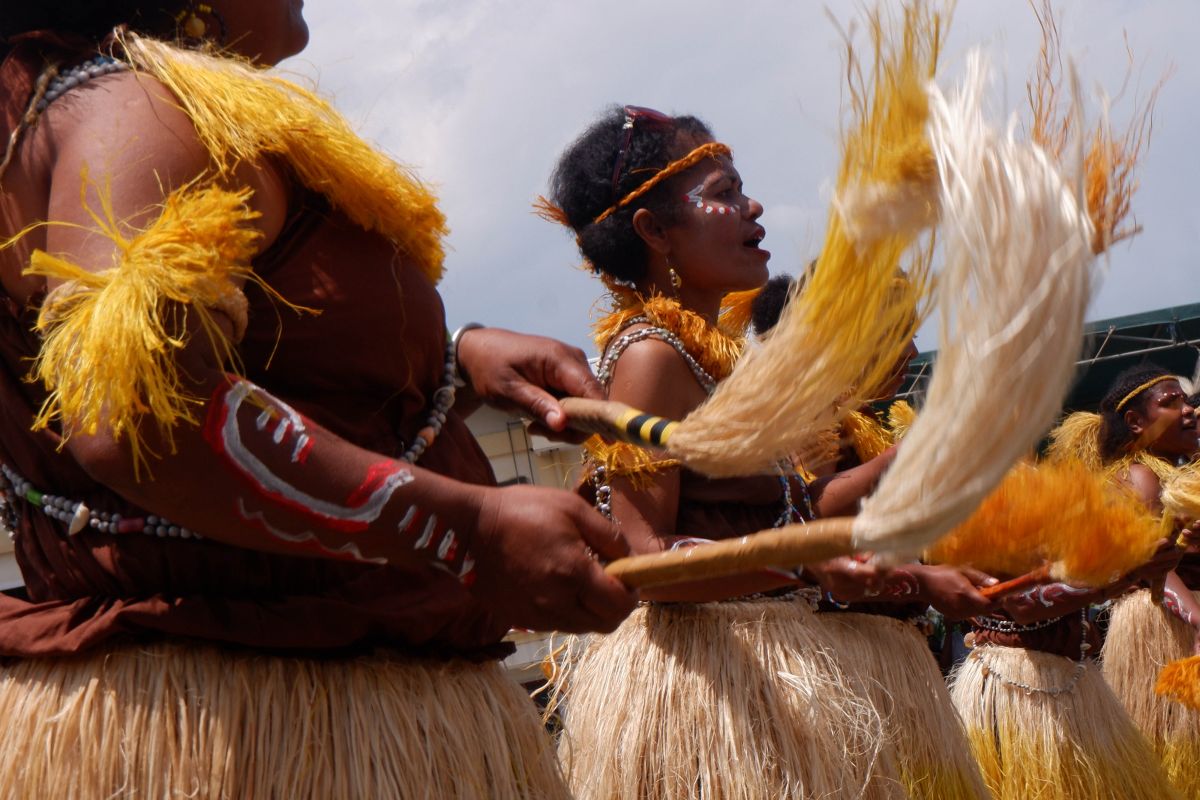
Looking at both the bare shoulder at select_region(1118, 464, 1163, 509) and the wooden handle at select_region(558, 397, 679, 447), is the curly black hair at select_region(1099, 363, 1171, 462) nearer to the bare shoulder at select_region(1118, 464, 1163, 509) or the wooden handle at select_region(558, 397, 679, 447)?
the bare shoulder at select_region(1118, 464, 1163, 509)

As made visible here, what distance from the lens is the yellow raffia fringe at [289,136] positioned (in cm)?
181

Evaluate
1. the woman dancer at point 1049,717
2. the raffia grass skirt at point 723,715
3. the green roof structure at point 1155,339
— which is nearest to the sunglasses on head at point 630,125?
the raffia grass skirt at point 723,715

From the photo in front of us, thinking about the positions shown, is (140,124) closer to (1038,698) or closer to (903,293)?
(903,293)

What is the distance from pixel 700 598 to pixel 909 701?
90 cm

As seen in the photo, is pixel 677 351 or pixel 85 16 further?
pixel 677 351

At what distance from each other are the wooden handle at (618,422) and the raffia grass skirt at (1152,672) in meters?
5.29

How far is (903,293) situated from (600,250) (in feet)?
6.94

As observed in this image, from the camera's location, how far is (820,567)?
108 inches

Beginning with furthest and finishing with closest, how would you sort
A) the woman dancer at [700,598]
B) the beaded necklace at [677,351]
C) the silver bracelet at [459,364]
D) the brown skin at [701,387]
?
the beaded necklace at [677,351]
the woman dancer at [700,598]
the brown skin at [701,387]
the silver bracelet at [459,364]

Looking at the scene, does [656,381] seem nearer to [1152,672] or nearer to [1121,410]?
[1152,672]

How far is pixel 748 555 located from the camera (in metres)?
1.62

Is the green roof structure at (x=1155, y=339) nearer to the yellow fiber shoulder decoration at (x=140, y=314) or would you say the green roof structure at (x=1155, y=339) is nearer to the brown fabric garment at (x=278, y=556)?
the brown fabric garment at (x=278, y=556)

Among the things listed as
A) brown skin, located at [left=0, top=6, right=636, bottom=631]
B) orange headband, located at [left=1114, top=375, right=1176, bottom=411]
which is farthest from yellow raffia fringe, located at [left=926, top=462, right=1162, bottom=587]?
orange headband, located at [left=1114, top=375, right=1176, bottom=411]

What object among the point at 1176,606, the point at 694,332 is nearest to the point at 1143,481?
the point at 1176,606
